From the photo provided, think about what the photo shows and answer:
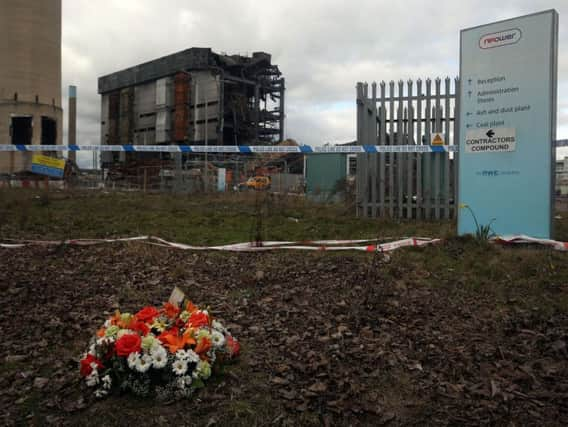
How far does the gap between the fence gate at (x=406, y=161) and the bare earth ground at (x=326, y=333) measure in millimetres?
4037

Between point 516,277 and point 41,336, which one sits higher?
point 516,277

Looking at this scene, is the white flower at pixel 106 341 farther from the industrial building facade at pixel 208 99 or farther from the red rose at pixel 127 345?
the industrial building facade at pixel 208 99

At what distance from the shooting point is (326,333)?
150 inches

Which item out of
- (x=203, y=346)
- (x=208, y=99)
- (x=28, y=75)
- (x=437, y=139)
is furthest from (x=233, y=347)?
(x=208, y=99)

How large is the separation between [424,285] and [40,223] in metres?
7.82

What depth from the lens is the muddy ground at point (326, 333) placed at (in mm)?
2777

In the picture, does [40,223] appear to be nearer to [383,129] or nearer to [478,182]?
[383,129]

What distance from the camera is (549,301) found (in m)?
4.48

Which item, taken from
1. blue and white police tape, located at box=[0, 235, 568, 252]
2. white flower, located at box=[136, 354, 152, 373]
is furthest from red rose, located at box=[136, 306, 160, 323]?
blue and white police tape, located at box=[0, 235, 568, 252]

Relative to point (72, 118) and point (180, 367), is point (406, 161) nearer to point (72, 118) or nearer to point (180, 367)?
point (180, 367)

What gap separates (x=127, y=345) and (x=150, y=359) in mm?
163

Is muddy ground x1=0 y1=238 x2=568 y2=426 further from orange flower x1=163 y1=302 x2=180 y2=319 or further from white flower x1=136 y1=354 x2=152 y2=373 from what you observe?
orange flower x1=163 y1=302 x2=180 y2=319

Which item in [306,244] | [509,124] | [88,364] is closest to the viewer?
[88,364]

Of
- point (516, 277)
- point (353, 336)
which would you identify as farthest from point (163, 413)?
point (516, 277)
